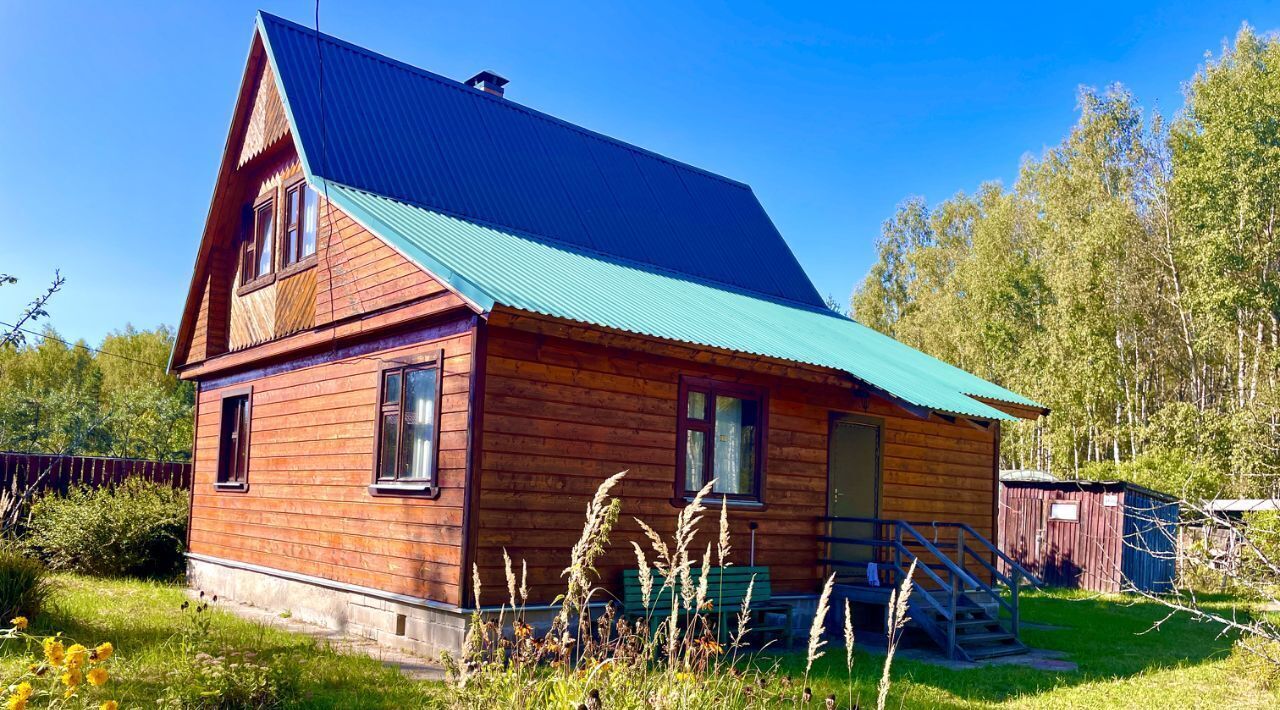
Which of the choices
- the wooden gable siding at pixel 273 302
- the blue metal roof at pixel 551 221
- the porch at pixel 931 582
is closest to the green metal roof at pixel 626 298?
the blue metal roof at pixel 551 221

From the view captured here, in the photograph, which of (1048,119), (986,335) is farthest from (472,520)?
(1048,119)

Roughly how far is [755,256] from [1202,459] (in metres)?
15.9

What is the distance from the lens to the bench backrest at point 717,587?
33.3ft

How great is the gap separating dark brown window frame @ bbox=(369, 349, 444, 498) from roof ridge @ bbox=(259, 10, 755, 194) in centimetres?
570

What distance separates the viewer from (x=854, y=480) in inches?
531

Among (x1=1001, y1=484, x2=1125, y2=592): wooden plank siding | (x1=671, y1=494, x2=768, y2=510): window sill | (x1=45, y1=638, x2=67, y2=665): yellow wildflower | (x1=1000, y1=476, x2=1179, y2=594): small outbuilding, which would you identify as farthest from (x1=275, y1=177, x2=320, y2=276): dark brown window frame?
(x1=1001, y1=484, x2=1125, y2=592): wooden plank siding

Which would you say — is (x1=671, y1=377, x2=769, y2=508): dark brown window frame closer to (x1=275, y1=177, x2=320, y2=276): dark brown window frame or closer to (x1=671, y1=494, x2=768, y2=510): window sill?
(x1=671, y1=494, x2=768, y2=510): window sill

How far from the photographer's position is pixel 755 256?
17234 millimetres

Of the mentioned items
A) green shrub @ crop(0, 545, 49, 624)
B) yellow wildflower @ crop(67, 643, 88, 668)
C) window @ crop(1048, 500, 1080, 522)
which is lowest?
green shrub @ crop(0, 545, 49, 624)

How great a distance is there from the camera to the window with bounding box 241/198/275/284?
14.0 metres

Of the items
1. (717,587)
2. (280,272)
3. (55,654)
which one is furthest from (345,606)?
(55,654)

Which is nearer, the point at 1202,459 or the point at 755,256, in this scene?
the point at 755,256

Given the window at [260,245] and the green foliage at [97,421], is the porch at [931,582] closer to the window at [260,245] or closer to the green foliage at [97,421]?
the window at [260,245]

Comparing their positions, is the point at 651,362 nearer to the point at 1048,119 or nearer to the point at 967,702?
the point at 967,702
